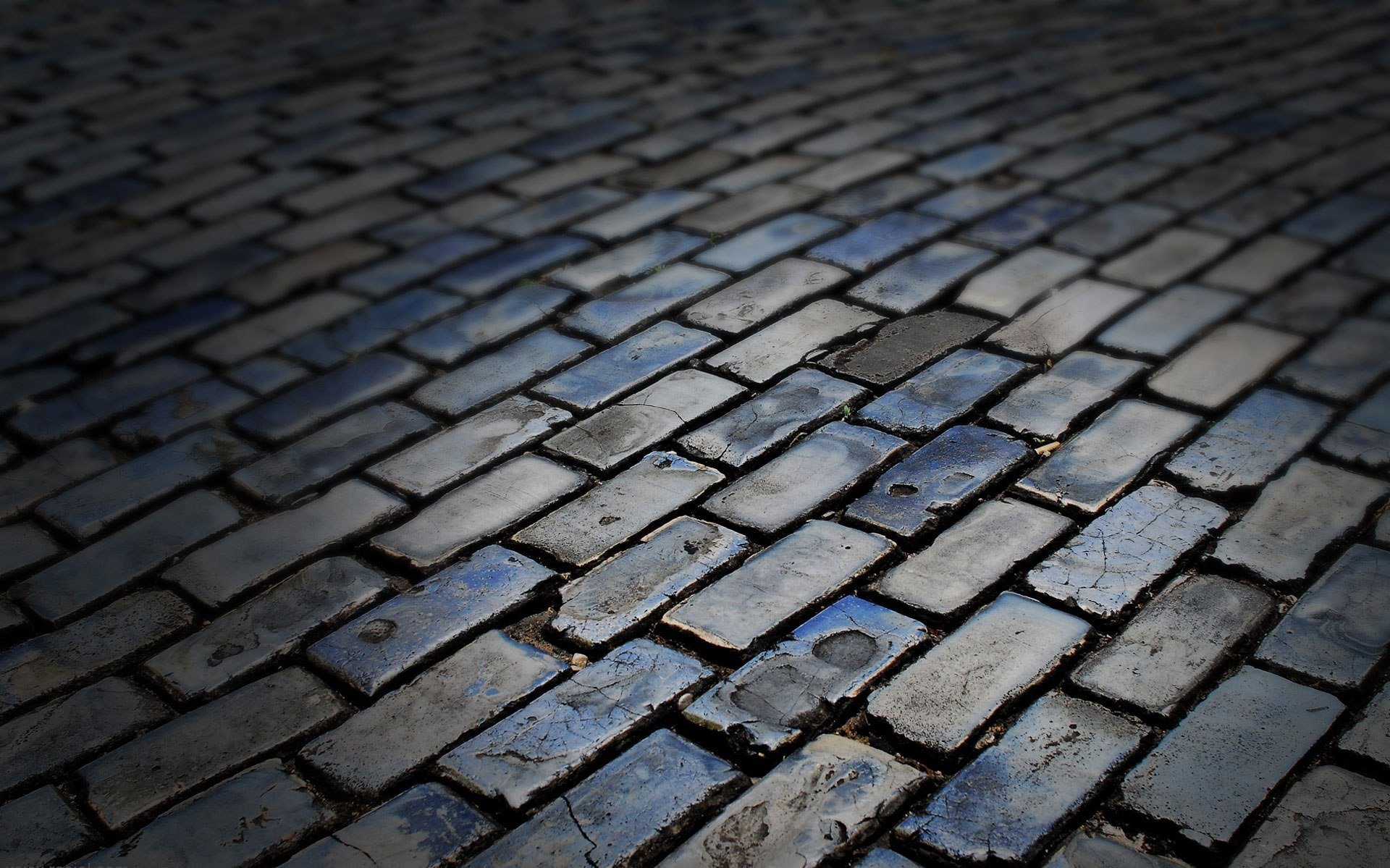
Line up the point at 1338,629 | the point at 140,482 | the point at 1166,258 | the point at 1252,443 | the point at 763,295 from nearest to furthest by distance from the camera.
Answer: the point at 1338,629 → the point at 1252,443 → the point at 140,482 → the point at 763,295 → the point at 1166,258

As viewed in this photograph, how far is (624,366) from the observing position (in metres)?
3.00

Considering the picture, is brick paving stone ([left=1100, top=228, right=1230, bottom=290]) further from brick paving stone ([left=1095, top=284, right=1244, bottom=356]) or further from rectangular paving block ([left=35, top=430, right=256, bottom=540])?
rectangular paving block ([left=35, top=430, right=256, bottom=540])

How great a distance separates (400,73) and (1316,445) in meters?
4.38

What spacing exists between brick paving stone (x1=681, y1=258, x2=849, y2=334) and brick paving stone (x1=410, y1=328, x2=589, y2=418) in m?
0.37

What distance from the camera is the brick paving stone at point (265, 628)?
214 centimetres

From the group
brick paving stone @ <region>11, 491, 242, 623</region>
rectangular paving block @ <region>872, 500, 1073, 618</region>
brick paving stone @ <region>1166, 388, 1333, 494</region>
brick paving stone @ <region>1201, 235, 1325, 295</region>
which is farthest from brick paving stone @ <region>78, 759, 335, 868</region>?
brick paving stone @ <region>1201, 235, 1325, 295</region>

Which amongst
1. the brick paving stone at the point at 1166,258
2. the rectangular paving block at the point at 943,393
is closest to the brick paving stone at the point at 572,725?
the rectangular paving block at the point at 943,393

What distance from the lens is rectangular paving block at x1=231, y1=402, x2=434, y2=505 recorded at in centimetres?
267

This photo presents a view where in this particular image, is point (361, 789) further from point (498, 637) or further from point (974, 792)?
point (974, 792)

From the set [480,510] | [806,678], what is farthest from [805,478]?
[480,510]

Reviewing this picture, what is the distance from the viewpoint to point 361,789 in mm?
1880

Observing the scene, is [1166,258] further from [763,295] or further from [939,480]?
[939,480]

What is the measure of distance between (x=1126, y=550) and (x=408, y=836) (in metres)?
1.45

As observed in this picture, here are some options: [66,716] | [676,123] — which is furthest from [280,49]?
[66,716]
